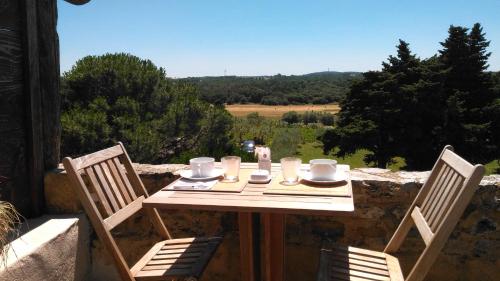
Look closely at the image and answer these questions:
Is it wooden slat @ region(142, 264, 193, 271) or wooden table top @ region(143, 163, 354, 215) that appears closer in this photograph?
wooden table top @ region(143, 163, 354, 215)

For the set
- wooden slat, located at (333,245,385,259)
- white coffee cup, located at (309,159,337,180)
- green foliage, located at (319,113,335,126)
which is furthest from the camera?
green foliage, located at (319,113,335,126)

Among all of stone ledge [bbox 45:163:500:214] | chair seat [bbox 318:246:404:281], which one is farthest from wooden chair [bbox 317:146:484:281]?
stone ledge [bbox 45:163:500:214]

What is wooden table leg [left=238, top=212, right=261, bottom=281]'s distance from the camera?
6.12 ft

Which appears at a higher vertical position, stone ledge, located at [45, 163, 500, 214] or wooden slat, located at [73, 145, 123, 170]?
wooden slat, located at [73, 145, 123, 170]

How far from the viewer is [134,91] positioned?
11.3 meters

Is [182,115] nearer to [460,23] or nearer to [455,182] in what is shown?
[455,182]

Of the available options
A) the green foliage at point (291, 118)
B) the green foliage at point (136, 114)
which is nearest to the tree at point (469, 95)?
the green foliage at point (136, 114)

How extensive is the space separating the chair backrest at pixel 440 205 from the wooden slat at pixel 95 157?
1.46 metres

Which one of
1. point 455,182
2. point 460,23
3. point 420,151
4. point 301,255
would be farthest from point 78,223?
point 460,23

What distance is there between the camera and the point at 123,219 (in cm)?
198

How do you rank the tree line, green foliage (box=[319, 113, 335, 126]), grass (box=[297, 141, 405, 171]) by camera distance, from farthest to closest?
green foliage (box=[319, 113, 335, 126]) < grass (box=[297, 141, 405, 171]) < the tree line

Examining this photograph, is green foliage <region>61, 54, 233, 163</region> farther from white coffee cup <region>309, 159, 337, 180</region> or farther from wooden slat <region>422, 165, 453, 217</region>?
wooden slat <region>422, 165, 453, 217</region>

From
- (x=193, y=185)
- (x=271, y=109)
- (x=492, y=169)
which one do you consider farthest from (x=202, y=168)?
(x=271, y=109)

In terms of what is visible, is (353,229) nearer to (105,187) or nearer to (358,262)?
(358,262)
